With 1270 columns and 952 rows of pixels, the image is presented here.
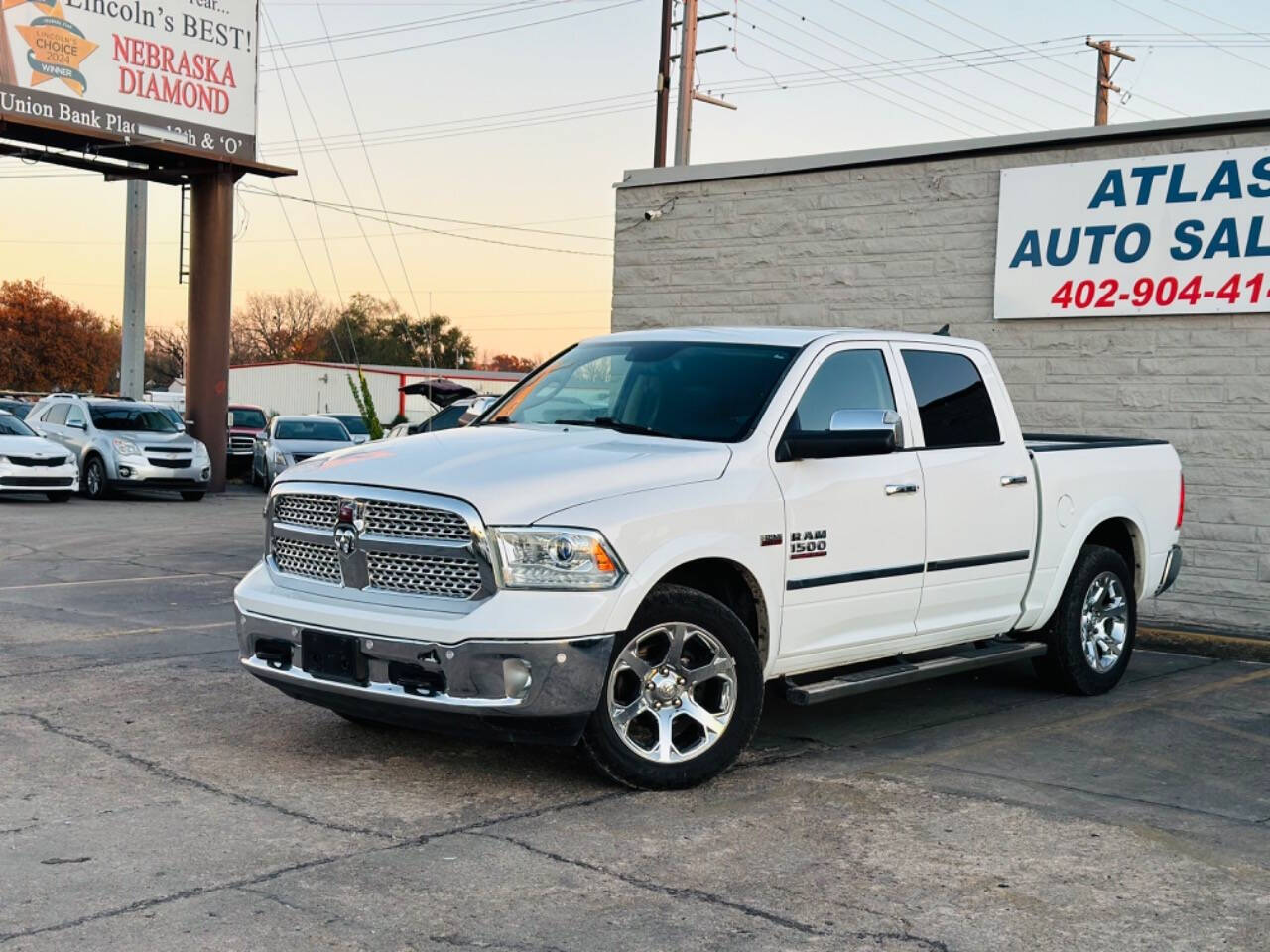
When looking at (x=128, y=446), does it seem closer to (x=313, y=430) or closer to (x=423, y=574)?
(x=313, y=430)

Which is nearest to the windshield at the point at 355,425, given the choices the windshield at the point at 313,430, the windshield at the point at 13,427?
the windshield at the point at 313,430

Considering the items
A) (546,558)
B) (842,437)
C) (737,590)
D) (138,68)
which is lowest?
(737,590)

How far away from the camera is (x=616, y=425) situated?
271 inches

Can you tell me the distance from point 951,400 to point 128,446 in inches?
768

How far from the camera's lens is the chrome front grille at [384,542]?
579 centimetres

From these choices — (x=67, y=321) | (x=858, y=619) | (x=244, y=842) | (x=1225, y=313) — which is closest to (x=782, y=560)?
(x=858, y=619)

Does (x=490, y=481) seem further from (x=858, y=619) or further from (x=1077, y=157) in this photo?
(x=1077, y=157)

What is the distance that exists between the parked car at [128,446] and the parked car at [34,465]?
919mm

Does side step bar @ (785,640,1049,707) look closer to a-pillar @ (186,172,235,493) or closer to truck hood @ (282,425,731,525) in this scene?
truck hood @ (282,425,731,525)

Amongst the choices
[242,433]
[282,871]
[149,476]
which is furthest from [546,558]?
[242,433]

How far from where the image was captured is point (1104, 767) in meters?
6.77

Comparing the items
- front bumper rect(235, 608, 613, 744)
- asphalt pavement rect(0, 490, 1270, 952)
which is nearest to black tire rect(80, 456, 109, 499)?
asphalt pavement rect(0, 490, 1270, 952)

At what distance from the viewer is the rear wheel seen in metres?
Answer: 24.9

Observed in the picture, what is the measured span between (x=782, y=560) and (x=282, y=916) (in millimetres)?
2792
